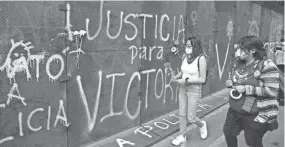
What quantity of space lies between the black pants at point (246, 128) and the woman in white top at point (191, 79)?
0.85m

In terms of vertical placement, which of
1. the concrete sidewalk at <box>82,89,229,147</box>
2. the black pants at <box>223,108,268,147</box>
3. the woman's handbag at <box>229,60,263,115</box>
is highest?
the woman's handbag at <box>229,60,263,115</box>

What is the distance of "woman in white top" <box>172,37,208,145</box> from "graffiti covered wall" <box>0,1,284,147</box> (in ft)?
3.26

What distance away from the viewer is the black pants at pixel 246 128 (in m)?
3.07

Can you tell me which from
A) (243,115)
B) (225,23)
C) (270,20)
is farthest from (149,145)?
(270,20)

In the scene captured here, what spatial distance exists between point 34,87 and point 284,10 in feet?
45.7

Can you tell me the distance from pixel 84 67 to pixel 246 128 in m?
2.25

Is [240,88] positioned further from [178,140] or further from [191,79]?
[178,140]

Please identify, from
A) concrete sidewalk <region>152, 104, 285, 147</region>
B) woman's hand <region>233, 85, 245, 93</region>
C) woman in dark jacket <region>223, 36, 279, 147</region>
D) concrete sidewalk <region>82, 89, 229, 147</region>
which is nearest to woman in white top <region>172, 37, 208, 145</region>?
concrete sidewalk <region>152, 104, 285, 147</region>

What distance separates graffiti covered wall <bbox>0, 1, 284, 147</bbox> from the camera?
10.8ft

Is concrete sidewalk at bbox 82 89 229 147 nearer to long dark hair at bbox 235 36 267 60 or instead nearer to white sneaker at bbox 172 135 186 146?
white sneaker at bbox 172 135 186 146

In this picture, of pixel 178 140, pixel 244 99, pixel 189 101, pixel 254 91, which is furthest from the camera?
pixel 178 140

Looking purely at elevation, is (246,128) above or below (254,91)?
below

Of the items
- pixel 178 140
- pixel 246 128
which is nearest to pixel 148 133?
pixel 178 140

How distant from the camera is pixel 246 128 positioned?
3168 millimetres
